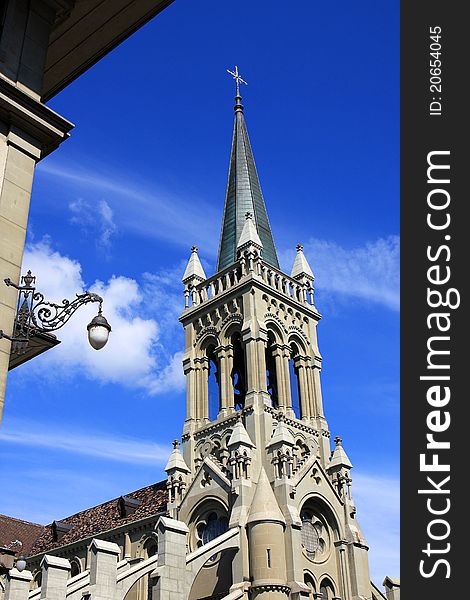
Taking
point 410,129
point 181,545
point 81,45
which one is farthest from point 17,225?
point 181,545

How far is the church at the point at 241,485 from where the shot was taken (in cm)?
3067

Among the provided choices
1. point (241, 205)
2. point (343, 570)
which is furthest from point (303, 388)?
point (241, 205)

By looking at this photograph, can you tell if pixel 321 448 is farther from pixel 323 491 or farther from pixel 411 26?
pixel 411 26

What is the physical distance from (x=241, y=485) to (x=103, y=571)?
23.4 feet

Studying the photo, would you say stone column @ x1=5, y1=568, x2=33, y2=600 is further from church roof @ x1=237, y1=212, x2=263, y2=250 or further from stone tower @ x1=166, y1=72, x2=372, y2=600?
church roof @ x1=237, y1=212, x2=263, y2=250

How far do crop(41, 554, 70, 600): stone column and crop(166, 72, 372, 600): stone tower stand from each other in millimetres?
5177

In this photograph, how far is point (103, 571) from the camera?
3066cm

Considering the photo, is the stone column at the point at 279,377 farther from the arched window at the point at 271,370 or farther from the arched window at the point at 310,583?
the arched window at the point at 310,583

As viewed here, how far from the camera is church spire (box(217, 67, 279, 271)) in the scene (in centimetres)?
4519

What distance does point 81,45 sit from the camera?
465 inches

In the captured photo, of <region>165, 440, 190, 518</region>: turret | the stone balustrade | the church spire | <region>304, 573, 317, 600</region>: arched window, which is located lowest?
<region>304, 573, 317, 600</region>: arched window

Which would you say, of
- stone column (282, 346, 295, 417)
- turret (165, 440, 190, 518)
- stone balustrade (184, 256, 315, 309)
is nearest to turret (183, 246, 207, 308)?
stone balustrade (184, 256, 315, 309)

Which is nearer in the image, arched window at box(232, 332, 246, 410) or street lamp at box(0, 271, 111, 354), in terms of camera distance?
street lamp at box(0, 271, 111, 354)

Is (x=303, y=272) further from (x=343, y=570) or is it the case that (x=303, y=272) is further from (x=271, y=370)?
(x=343, y=570)
